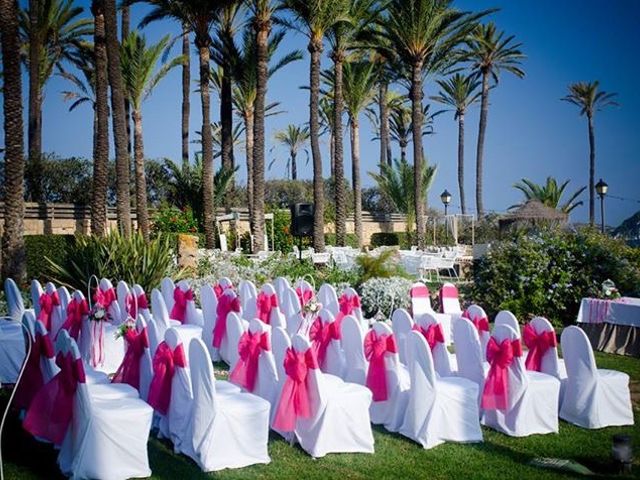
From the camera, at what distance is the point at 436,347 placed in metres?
6.39

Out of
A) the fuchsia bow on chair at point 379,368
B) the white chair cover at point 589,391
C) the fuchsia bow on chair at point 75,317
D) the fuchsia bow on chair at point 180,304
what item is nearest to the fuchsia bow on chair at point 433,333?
the fuchsia bow on chair at point 379,368

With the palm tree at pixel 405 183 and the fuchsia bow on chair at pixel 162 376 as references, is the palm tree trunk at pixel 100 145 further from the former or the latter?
the palm tree at pixel 405 183

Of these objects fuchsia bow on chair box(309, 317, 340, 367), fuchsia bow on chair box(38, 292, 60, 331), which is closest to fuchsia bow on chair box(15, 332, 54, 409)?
fuchsia bow on chair box(38, 292, 60, 331)

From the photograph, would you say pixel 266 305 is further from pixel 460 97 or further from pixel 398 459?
pixel 460 97

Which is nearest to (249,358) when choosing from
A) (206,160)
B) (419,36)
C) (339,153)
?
(206,160)

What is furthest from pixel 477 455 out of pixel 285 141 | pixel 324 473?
pixel 285 141

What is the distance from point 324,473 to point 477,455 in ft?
4.30

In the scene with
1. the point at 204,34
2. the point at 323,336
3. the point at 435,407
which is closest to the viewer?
the point at 435,407

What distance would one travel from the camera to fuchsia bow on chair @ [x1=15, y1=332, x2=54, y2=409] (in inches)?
211

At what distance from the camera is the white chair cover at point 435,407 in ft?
18.0

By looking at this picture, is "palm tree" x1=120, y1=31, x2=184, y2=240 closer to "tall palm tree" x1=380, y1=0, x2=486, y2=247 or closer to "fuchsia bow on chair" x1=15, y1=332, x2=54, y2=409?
"tall palm tree" x1=380, y1=0, x2=486, y2=247

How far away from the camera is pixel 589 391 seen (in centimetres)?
606

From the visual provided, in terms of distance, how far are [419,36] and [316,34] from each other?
14.8 ft

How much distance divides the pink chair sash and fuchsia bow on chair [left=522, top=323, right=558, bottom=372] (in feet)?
12.1
